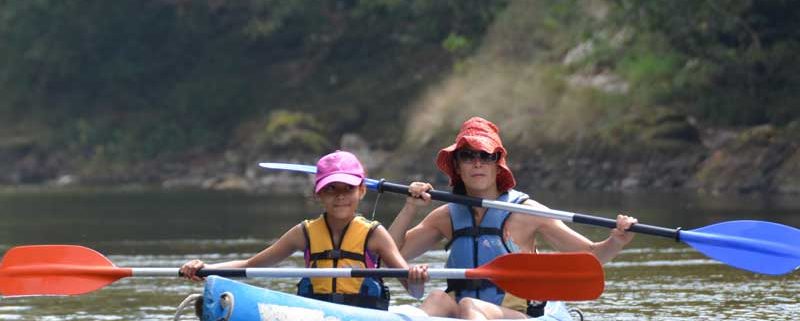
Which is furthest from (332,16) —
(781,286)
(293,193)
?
(781,286)

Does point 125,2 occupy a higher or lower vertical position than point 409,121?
higher

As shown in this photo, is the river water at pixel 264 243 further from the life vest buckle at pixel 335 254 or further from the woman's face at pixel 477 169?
the life vest buckle at pixel 335 254

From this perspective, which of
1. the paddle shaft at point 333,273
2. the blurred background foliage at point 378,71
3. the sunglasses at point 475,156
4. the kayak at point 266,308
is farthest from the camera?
the blurred background foliage at point 378,71

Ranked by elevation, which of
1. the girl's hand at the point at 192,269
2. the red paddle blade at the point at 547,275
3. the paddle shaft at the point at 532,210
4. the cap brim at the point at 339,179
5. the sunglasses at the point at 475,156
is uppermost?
the sunglasses at the point at 475,156

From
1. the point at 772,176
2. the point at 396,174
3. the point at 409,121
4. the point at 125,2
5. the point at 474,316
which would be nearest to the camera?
the point at 474,316

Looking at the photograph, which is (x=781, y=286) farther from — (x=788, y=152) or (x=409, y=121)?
(x=409, y=121)

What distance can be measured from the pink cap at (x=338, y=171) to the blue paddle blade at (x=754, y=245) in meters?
2.19

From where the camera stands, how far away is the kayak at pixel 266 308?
8664mm

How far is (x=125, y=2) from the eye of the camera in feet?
172

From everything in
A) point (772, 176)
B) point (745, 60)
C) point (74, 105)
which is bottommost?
point (772, 176)

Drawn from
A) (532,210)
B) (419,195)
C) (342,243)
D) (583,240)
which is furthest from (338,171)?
(583,240)

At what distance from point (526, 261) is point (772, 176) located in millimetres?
21349

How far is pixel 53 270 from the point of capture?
32.8ft

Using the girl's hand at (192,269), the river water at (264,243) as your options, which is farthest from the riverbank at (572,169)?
the girl's hand at (192,269)
